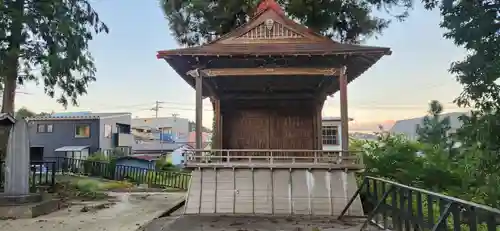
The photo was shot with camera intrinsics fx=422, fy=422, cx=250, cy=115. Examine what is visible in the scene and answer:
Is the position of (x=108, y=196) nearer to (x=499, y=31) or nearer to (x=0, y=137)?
(x=0, y=137)

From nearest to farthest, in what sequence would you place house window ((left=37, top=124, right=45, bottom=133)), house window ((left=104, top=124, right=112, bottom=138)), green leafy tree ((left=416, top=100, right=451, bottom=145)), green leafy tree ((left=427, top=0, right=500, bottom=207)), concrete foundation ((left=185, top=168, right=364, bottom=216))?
green leafy tree ((left=427, top=0, right=500, bottom=207)), concrete foundation ((left=185, top=168, right=364, bottom=216)), house window ((left=37, top=124, right=45, bottom=133)), house window ((left=104, top=124, right=112, bottom=138)), green leafy tree ((left=416, top=100, right=451, bottom=145))

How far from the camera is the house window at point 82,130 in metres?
30.5

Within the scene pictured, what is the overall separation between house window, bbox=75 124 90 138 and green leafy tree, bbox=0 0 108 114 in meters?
17.5

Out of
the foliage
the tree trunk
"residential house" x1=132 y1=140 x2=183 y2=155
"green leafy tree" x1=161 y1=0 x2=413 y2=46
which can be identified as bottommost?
the foliage

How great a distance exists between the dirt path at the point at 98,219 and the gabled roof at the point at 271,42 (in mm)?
3925

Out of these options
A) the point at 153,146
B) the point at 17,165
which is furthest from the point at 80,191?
the point at 153,146

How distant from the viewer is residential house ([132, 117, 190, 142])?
50.7 m

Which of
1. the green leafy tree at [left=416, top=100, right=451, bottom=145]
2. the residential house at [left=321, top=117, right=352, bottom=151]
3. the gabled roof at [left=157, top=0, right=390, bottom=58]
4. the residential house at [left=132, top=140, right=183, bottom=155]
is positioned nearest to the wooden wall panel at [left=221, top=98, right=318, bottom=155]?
the gabled roof at [left=157, top=0, right=390, bottom=58]

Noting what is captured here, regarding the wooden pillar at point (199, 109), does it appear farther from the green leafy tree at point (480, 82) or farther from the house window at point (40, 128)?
the house window at point (40, 128)

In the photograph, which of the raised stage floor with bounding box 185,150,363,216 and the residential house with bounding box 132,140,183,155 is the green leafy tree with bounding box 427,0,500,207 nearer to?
the raised stage floor with bounding box 185,150,363,216

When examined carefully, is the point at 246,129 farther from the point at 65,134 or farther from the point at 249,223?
the point at 65,134

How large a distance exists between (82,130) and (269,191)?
2427cm

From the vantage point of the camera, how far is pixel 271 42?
459 inches

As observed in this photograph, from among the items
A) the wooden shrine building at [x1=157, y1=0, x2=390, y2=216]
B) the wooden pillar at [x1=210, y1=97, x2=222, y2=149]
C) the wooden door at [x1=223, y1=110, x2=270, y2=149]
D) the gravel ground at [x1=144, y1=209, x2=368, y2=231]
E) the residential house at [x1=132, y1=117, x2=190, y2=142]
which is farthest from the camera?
the residential house at [x1=132, y1=117, x2=190, y2=142]
